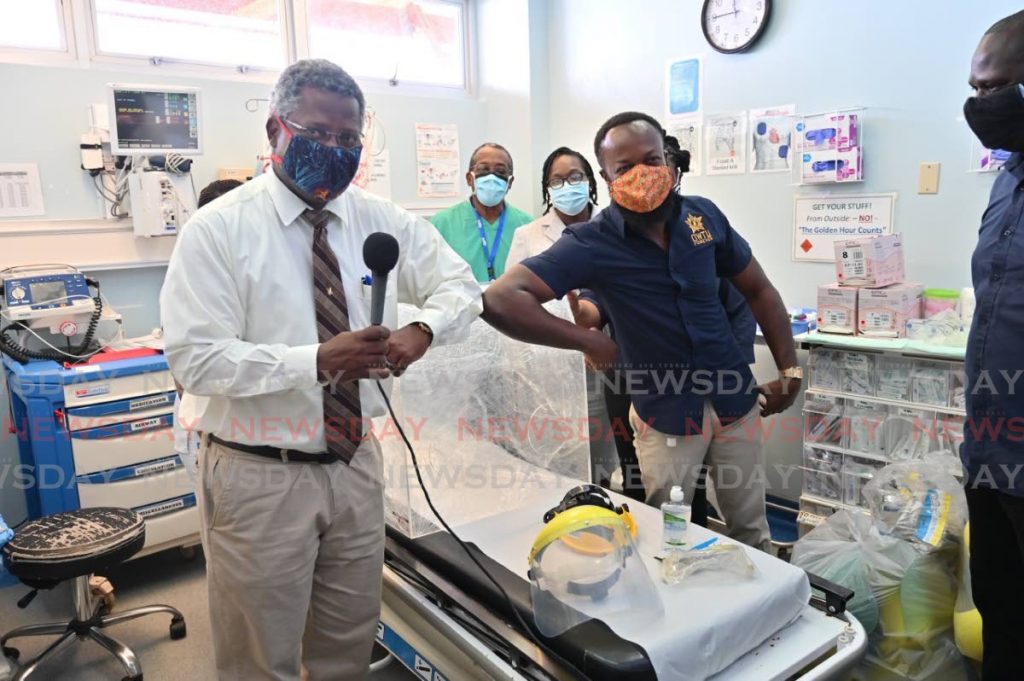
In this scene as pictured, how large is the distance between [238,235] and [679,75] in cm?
289

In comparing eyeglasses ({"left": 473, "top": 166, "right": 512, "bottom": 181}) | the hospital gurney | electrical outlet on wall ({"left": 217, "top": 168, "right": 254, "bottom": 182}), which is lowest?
the hospital gurney

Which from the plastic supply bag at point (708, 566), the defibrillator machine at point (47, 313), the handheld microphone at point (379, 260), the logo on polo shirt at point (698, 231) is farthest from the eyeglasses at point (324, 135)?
the defibrillator machine at point (47, 313)

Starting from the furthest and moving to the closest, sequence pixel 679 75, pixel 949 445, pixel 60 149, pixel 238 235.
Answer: pixel 679 75, pixel 60 149, pixel 949 445, pixel 238 235

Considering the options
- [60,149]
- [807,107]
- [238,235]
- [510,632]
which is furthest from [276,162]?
[807,107]

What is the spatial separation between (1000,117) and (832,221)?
1.58 metres

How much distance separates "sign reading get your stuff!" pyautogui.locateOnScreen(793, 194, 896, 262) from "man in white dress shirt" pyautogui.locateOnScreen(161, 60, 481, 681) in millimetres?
2232

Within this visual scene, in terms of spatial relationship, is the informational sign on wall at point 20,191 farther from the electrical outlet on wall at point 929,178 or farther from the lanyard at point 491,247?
the electrical outlet on wall at point 929,178

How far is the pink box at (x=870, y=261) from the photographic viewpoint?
2.76m

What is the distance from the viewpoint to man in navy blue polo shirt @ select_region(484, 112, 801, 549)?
1715mm

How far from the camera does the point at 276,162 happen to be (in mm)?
1379

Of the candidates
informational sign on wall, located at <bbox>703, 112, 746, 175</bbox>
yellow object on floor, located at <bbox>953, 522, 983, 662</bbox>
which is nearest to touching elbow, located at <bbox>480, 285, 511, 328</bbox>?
yellow object on floor, located at <bbox>953, 522, 983, 662</bbox>

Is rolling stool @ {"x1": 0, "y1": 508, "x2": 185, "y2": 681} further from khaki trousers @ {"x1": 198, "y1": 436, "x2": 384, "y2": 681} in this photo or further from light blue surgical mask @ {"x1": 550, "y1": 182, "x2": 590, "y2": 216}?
light blue surgical mask @ {"x1": 550, "y1": 182, "x2": 590, "y2": 216}

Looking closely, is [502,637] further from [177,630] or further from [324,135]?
[177,630]

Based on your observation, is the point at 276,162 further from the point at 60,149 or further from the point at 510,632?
the point at 60,149
